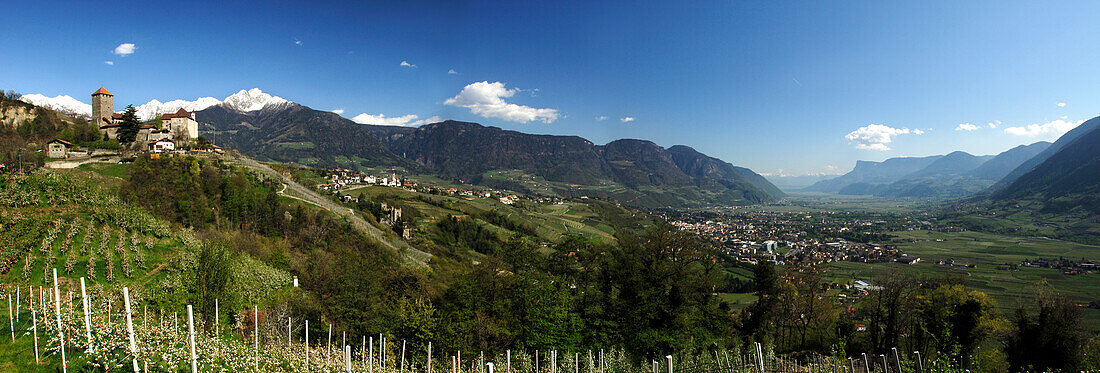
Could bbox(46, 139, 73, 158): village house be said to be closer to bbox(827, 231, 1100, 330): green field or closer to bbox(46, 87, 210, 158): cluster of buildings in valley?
bbox(46, 87, 210, 158): cluster of buildings in valley

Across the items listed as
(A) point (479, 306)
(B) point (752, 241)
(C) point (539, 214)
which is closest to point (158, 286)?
(A) point (479, 306)

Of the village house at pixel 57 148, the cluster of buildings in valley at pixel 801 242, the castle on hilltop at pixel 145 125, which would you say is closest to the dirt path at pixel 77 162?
the village house at pixel 57 148

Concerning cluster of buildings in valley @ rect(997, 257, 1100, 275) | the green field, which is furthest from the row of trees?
cluster of buildings in valley @ rect(997, 257, 1100, 275)

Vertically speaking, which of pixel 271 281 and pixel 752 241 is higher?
pixel 271 281

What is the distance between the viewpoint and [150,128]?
187 feet

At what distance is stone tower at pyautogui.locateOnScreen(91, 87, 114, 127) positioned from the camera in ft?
183

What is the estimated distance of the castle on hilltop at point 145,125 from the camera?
53.8m

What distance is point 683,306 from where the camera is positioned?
18.3 metres

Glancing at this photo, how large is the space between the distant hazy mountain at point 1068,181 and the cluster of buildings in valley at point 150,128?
626 ft

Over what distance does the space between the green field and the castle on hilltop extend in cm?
8624

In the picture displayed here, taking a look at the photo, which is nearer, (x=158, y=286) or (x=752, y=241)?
(x=158, y=286)

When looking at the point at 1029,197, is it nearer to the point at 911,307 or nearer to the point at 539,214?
the point at 539,214

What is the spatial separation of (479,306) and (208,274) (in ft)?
37.9

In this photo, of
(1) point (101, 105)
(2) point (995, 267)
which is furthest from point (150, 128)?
(2) point (995, 267)
